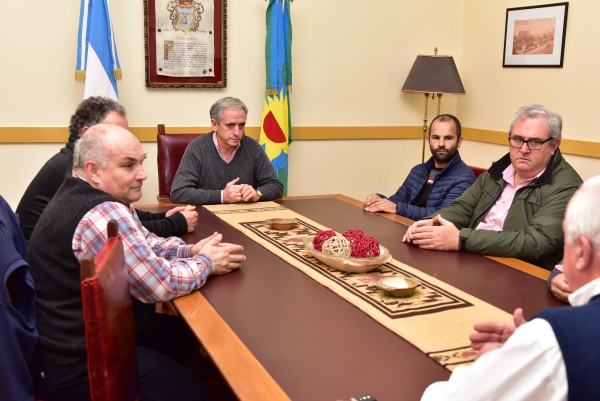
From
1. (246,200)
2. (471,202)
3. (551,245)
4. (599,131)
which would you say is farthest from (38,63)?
(599,131)

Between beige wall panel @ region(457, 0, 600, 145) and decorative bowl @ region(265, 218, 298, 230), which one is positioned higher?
beige wall panel @ region(457, 0, 600, 145)

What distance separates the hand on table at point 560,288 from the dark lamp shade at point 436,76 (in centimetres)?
306

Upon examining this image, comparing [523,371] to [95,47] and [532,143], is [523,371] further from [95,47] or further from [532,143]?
[95,47]

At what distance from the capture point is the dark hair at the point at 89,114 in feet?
8.08

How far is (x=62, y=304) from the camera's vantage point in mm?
1590

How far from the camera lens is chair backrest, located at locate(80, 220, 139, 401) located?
3.84 ft

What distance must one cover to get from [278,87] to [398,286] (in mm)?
2919

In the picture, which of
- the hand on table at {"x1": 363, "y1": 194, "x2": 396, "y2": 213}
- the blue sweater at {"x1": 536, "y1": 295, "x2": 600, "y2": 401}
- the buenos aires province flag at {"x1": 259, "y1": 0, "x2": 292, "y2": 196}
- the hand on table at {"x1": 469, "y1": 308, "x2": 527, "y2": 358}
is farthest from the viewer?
the buenos aires province flag at {"x1": 259, "y1": 0, "x2": 292, "y2": 196}

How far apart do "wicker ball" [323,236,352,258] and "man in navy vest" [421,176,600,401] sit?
89 centimetres

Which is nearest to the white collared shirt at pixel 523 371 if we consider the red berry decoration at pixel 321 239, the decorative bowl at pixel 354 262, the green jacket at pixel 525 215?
the decorative bowl at pixel 354 262

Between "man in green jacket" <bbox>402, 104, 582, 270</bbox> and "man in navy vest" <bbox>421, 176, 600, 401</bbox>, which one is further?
"man in green jacket" <bbox>402, 104, 582, 270</bbox>

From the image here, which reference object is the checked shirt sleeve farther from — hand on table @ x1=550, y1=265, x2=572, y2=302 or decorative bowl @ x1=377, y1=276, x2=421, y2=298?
hand on table @ x1=550, y1=265, x2=572, y2=302

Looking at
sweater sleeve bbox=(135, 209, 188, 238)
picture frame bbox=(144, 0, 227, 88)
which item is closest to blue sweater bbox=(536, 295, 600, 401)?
sweater sleeve bbox=(135, 209, 188, 238)

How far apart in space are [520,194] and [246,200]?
53.8 inches
